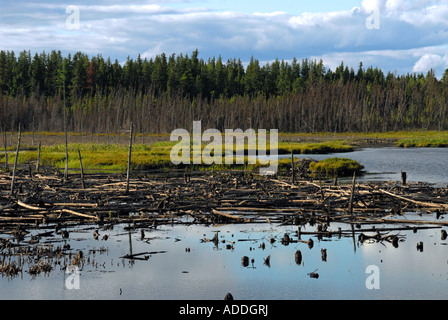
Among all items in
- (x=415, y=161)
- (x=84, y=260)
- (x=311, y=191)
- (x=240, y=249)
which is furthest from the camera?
(x=415, y=161)

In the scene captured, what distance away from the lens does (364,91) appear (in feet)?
627

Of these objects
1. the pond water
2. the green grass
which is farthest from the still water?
the green grass

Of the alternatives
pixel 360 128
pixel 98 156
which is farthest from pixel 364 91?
pixel 98 156

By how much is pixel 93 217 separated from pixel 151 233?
2804 millimetres

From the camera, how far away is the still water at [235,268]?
17.9 m

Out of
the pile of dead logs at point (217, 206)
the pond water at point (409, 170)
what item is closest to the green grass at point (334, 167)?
the pond water at point (409, 170)

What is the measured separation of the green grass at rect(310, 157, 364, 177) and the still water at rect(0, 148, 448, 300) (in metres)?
28.4

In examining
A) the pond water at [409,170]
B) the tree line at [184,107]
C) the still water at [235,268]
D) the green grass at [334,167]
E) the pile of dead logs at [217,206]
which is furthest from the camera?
the tree line at [184,107]

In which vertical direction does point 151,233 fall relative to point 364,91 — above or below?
below

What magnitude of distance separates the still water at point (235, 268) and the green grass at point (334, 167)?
93.1 ft

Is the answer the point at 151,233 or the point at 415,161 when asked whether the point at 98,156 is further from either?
the point at 151,233

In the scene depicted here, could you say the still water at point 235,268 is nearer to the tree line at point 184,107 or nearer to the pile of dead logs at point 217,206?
the pile of dead logs at point 217,206
